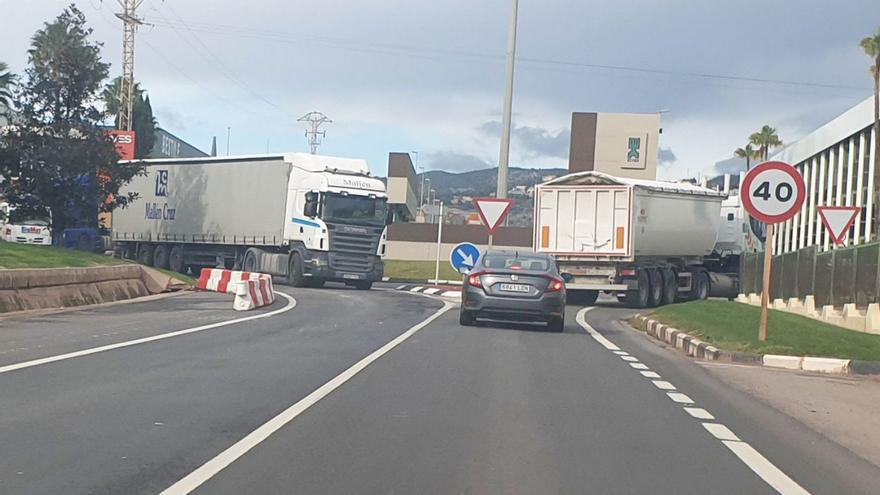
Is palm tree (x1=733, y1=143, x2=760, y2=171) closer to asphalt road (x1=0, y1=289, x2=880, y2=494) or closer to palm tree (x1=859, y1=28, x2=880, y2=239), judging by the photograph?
palm tree (x1=859, y1=28, x2=880, y2=239)

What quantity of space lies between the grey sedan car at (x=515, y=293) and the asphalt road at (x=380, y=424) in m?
3.37

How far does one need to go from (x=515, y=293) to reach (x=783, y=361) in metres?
5.08

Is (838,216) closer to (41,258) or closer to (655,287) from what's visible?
(655,287)

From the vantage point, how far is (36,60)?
31.2 meters

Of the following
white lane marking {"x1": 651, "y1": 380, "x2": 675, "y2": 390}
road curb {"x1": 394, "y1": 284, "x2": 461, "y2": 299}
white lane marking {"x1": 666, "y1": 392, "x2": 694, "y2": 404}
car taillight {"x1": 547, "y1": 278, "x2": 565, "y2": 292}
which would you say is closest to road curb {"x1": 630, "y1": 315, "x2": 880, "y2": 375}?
car taillight {"x1": 547, "y1": 278, "x2": 565, "y2": 292}

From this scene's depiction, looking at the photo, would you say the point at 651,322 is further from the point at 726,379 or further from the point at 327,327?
the point at 726,379

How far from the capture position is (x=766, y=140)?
7875 centimetres

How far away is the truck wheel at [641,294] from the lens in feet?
104

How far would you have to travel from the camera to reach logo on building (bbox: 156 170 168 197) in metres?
42.7

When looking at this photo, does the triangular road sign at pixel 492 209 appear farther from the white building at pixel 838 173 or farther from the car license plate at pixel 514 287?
the white building at pixel 838 173

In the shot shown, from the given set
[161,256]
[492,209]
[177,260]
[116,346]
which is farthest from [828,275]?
[161,256]

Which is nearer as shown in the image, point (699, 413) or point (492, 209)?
point (699, 413)

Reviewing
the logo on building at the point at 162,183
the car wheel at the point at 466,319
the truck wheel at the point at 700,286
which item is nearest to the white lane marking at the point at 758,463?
the car wheel at the point at 466,319

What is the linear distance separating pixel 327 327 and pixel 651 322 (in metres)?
7.70
